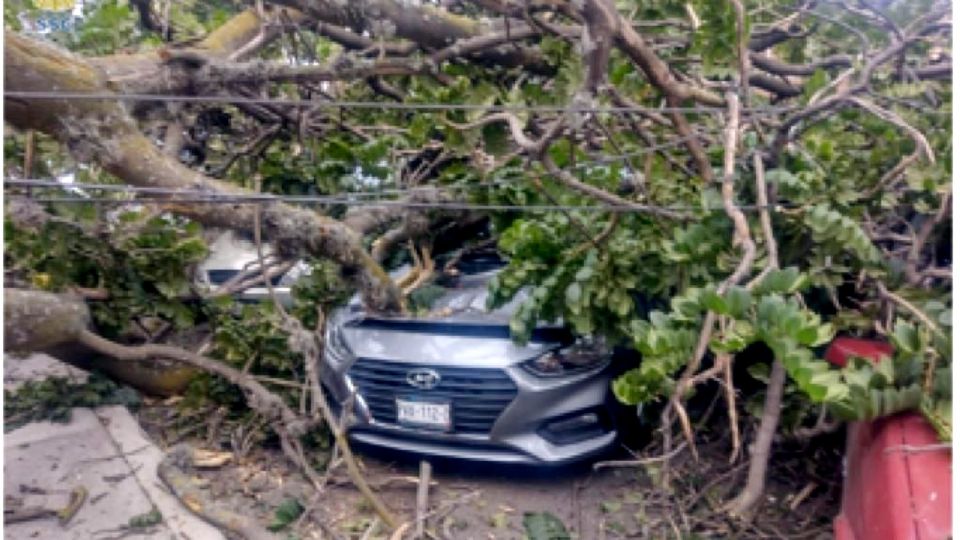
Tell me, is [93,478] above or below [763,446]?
below

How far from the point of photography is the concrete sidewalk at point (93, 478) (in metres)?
3.74

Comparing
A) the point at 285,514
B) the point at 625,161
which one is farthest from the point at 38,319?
the point at 625,161

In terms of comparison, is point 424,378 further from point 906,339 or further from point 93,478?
point 906,339

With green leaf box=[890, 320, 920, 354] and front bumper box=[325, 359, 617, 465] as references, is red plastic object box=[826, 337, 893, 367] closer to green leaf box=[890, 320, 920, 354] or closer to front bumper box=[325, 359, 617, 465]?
green leaf box=[890, 320, 920, 354]

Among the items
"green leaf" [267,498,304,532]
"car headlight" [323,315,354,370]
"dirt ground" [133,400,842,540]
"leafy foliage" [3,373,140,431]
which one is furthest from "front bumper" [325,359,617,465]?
"leafy foliage" [3,373,140,431]

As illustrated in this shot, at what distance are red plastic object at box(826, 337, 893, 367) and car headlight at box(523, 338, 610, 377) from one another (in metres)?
1.28

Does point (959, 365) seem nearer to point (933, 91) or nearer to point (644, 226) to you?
point (644, 226)

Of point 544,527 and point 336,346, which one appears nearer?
point 544,527

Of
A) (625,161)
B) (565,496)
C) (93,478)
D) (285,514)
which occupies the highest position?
(625,161)

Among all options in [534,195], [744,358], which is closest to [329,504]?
[534,195]

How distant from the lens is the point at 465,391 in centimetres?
397

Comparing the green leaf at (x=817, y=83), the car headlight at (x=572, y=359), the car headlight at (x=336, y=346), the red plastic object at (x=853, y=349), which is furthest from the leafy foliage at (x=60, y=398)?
the green leaf at (x=817, y=83)

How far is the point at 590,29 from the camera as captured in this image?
3379mm

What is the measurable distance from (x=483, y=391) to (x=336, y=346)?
3.49ft
